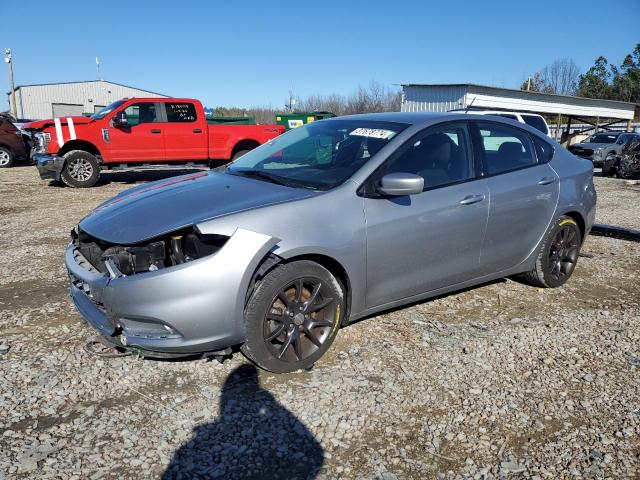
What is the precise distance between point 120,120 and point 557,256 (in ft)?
32.9

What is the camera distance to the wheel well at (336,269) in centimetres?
322

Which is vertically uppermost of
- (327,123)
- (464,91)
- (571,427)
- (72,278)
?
(464,91)

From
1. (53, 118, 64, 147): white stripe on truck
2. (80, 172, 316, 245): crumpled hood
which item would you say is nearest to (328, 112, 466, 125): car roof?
(80, 172, 316, 245): crumpled hood

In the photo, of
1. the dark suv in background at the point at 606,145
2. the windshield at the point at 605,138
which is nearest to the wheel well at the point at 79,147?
the dark suv in background at the point at 606,145

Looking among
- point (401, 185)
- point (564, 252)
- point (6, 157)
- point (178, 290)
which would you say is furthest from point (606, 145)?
point (6, 157)

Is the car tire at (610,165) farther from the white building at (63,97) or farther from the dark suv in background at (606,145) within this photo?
the white building at (63,97)

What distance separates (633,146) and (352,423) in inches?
657

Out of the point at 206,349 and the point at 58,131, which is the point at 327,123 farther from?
the point at 58,131

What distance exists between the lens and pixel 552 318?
14.0 ft

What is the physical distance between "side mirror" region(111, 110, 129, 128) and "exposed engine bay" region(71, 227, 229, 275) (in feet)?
31.3

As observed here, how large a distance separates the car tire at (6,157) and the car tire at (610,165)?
754 inches

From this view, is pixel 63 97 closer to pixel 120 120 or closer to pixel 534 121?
pixel 120 120

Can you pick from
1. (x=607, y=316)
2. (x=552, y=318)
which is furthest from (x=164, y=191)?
(x=607, y=316)

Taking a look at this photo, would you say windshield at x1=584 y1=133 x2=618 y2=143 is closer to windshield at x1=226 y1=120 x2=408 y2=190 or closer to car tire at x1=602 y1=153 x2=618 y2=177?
car tire at x1=602 y1=153 x2=618 y2=177
